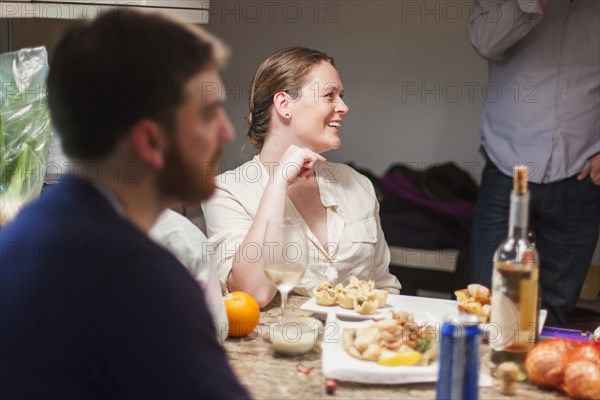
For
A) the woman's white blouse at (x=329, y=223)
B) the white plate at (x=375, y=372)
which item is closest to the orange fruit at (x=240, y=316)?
the white plate at (x=375, y=372)

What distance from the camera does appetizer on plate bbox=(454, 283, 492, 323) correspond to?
1.57m

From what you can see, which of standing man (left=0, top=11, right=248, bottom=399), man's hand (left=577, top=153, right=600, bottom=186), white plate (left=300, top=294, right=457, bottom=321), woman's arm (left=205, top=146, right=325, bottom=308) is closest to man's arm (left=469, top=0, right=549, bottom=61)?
man's hand (left=577, top=153, right=600, bottom=186)

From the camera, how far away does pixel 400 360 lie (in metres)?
1.31

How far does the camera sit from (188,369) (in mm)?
936

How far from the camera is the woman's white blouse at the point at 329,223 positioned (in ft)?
6.56

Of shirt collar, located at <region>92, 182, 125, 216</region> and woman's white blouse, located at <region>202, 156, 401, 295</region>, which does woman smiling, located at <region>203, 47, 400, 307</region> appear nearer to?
woman's white blouse, located at <region>202, 156, 401, 295</region>

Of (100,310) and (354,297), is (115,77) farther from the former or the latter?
(354,297)

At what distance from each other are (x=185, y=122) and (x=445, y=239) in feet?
8.89

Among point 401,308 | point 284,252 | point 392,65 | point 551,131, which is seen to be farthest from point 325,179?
point 392,65

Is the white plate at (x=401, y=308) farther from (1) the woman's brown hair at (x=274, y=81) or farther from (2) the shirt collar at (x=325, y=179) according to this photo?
(1) the woman's brown hair at (x=274, y=81)

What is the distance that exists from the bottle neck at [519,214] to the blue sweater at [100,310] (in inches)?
20.8

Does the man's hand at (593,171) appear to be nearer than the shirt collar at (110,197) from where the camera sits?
No


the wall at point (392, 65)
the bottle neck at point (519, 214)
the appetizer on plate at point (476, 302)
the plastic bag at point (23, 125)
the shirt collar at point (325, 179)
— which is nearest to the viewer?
the bottle neck at point (519, 214)

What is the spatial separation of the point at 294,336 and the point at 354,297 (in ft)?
0.73
